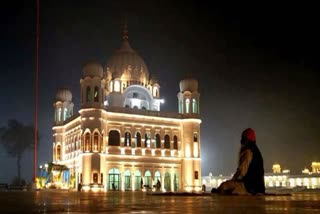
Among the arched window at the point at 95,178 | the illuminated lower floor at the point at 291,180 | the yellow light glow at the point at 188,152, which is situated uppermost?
the yellow light glow at the point at 188,152

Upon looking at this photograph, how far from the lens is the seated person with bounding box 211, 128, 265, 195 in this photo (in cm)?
1406

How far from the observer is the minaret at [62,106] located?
5281cm

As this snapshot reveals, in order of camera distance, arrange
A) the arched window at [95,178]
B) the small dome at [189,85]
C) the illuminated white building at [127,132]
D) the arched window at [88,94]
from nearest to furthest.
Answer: the arched window at [95,178] < the illuminated white building at [127,132] < the arched window at [88,94] < the small dome at [189,85]

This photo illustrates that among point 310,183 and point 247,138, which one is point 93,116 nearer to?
point 247,138

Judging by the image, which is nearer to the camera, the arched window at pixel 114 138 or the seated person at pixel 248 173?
the seated person at pixel 248 173

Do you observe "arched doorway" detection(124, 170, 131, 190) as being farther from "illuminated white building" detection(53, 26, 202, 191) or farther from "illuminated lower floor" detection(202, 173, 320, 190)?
"illuminated lower floor" detection(202, 173, 320, 190)

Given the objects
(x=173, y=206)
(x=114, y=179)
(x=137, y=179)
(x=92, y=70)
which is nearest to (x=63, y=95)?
(x=92, y=70)

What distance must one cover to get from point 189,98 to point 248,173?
3492 centimetres

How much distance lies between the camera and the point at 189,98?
161 ft

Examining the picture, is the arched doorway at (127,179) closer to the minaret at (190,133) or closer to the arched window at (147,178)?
the arched window at (147,178)

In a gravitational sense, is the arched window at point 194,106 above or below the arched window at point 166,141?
above

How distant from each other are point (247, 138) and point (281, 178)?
244 feet

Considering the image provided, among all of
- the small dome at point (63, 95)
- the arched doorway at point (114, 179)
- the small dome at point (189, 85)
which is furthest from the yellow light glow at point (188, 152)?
the small dome at point (63, 95)

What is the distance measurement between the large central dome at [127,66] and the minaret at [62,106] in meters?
6.38
